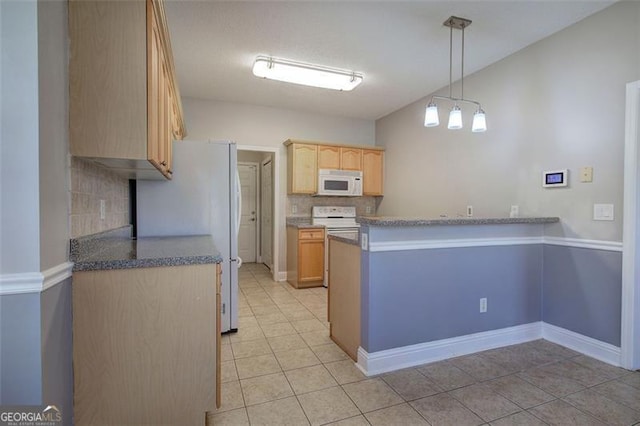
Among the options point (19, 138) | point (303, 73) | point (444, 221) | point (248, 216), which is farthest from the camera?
point (248, 216)

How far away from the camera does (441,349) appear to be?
2.40 m

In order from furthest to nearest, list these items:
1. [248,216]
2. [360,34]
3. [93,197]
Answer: [248,216]
[360,34]
[93,197]

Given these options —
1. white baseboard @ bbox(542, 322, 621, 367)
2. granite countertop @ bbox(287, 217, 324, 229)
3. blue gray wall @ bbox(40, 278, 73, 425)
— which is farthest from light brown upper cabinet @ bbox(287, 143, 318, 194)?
blue gray wall @ bbox(40, 278, 73, 425)

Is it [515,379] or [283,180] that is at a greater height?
[283,180]

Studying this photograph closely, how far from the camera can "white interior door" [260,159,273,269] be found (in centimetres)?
565

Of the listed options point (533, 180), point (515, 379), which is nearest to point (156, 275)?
point (515, 379)

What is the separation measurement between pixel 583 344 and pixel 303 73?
3.40m

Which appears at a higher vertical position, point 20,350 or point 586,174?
point 586,174

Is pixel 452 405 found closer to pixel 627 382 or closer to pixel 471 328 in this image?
pixel 471 328

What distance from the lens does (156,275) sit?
1.50 m

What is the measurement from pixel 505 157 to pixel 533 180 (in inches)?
14.8

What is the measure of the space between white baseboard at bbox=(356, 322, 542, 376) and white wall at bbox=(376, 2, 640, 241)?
3.02ft

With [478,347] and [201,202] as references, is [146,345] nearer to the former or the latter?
[201,202]

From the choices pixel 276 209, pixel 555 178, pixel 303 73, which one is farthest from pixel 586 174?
pixel 276 209
